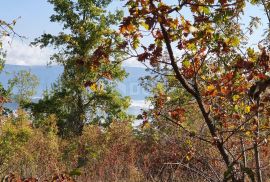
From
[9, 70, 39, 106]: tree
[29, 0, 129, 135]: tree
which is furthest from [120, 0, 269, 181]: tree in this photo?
[9, 70, 39, 106]: tree

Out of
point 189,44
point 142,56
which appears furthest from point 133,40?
point 189,44

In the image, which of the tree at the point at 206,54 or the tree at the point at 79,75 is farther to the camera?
the tree at the point at 79,75

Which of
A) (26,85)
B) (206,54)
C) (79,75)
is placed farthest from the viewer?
(26,85)

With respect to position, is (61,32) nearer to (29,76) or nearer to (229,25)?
(229,25)

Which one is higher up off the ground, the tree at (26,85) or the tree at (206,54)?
the tree at (26,85)

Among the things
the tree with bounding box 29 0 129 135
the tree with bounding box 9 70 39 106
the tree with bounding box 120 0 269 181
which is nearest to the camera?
the tree with bounding box 120 0 269 181

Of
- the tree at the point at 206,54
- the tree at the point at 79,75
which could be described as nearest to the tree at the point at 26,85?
the tree at the point at 79,75

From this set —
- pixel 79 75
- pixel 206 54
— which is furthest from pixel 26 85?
pixel 206 54

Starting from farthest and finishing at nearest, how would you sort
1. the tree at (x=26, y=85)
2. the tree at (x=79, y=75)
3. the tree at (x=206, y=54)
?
the tree at (x=26, y=85)
the tree at (x=79, y=75)
the tree at (x=206, y=54)

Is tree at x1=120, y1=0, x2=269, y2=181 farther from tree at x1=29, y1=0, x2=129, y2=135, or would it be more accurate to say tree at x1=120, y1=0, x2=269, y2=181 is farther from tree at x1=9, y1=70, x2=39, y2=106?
tree at x1=9, y1=70, x2=39, y2=106

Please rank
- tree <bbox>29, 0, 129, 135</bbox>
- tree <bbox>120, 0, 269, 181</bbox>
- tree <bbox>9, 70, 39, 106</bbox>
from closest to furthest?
tree <bbox>120, 0, 269, 181</bbox>, tree <bbox>29, 0, 129, 135</bbox>, tree <bbox>9, 70, 39, 106</bbox>

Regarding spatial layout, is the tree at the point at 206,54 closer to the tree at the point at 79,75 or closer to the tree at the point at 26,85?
the tree at the point at 79,75

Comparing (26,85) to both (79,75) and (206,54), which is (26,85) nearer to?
(79,75)

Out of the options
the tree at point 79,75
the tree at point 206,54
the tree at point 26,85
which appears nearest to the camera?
the tree at point 206,54
